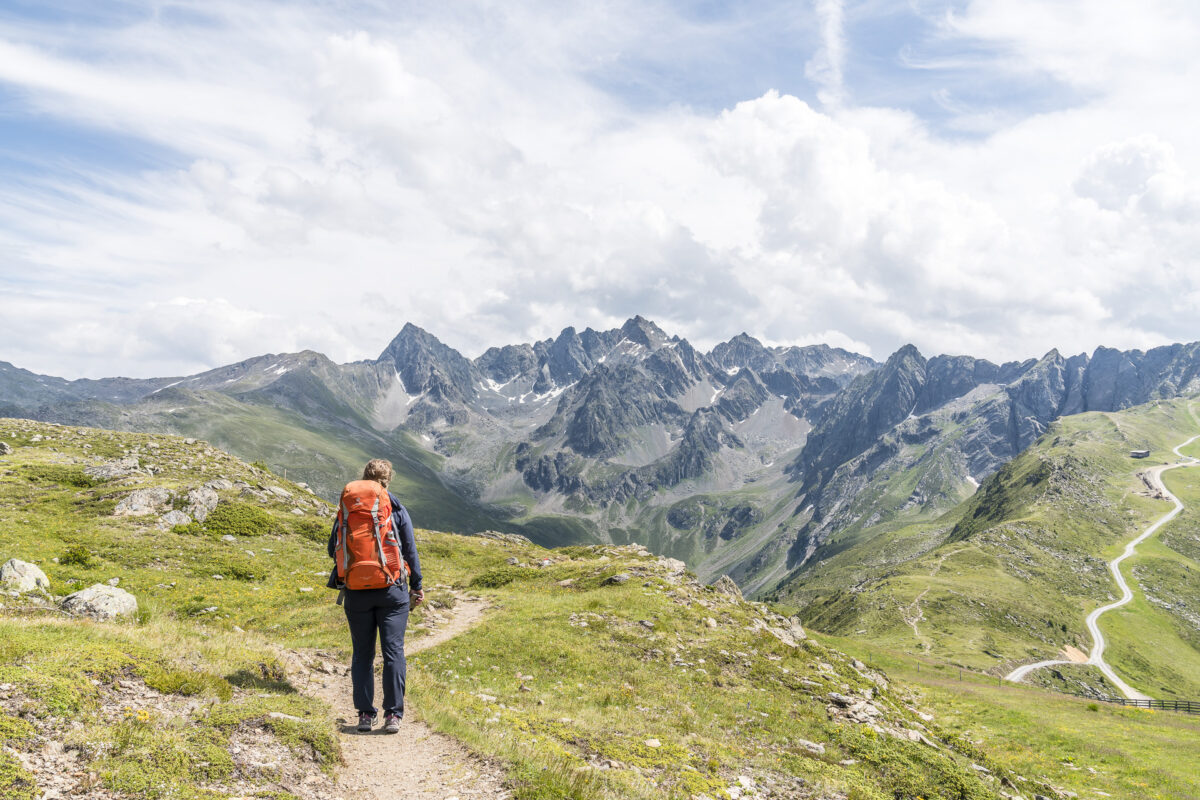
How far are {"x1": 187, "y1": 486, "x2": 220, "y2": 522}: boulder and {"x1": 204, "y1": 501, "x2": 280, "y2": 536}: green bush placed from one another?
13.9 inches

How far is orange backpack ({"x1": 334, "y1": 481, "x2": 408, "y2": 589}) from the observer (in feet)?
39.6

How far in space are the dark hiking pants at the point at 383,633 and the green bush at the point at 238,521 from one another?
3173 centimetres

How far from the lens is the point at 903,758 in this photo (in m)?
15.9

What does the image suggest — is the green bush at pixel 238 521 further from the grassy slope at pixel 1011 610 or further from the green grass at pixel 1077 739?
the grassy slope at pixel 1011 610

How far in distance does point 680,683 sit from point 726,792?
8.86 metres

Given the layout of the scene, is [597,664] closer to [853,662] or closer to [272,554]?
[853,662]

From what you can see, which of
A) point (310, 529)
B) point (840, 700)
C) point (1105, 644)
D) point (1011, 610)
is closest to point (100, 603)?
point (840, 700)

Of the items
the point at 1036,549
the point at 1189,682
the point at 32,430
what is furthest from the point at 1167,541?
the point at 32,430

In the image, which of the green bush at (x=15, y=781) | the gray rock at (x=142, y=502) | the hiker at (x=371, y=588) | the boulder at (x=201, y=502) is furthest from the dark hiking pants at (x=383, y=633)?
the gray rock at (x=142, y=502)

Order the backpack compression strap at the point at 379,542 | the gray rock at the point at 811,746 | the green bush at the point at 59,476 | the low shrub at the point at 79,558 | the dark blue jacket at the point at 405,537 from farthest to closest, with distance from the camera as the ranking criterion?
the green bush at the point at 59,476 → the low shrub at the point at 79,558 → the gray rock at the point at 811,746 → the dark blue jacket at the point at 405,537 → the backpack compression strap at the point at 379,542

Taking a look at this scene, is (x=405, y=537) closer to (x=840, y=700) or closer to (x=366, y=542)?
(x=366, y=542)

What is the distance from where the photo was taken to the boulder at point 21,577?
63.1 feet

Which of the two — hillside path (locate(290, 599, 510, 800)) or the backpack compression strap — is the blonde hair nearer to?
the backpack compression strap

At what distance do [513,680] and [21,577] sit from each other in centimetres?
1765
